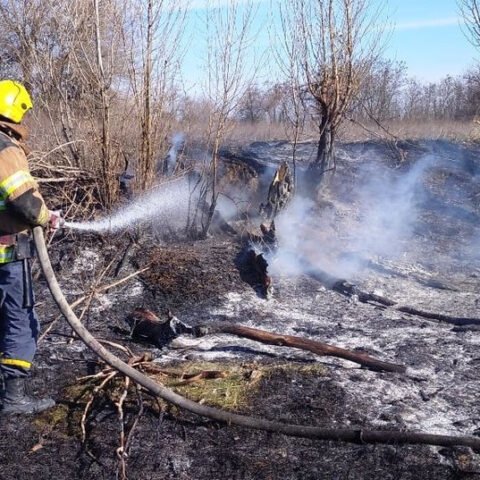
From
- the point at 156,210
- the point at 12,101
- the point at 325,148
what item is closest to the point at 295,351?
the point at 12,101

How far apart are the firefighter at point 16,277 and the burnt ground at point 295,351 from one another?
0.20 metres

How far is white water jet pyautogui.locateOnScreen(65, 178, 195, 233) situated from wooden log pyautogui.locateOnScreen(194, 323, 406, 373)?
87.6 inches

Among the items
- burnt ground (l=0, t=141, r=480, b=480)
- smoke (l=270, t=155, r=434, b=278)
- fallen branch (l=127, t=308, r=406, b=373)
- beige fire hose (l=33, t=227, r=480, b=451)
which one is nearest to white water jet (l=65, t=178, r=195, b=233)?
burnt ground (l=0, t=141, r=480, b=480)

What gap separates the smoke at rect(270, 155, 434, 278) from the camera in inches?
306

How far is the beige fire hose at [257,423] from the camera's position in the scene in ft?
11.1

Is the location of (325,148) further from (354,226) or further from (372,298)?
(372,298)

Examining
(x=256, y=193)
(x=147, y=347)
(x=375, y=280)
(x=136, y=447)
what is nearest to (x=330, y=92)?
(x=256, y=193)

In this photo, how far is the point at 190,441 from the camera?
352 cm

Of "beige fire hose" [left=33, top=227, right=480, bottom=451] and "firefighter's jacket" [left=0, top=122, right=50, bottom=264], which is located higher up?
"firefighter's jacket" [left=0, top=122, right=50, bottom=264]

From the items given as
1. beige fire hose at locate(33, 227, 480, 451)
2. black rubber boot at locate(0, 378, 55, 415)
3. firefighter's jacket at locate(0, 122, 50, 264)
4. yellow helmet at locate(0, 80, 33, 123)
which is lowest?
black rubber boot at locate(0, 378, 55, 415)

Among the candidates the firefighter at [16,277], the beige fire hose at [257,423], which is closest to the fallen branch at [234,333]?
the beige fire hose at [257,423]

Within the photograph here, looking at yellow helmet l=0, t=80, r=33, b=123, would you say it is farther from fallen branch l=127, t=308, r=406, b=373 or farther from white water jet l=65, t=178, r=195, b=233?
white water jet l=65, t=178, r=195, b=233

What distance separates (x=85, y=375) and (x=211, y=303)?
7.08 feet

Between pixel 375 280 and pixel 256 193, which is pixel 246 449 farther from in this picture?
pixel 256 193
